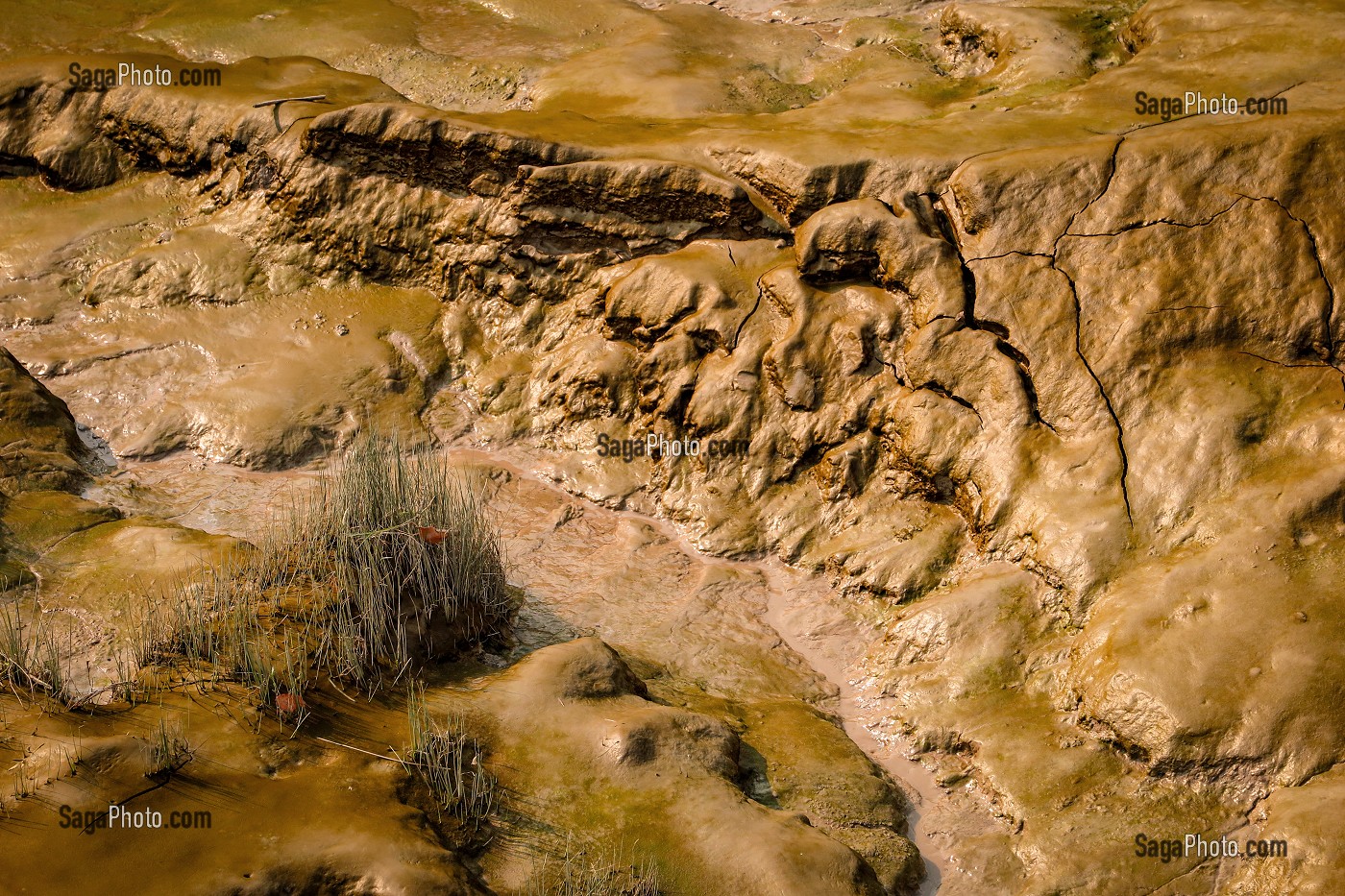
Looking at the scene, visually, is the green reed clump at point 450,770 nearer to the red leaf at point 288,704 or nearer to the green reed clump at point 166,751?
the red leaf at point 288,704

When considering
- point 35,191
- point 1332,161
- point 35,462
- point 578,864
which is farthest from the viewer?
point 35,191

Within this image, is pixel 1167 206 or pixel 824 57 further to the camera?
pixel 824 57

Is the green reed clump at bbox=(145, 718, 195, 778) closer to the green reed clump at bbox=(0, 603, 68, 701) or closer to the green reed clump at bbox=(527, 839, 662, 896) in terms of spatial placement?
the green reed clump at bbox=(0, 603, 68, 701)

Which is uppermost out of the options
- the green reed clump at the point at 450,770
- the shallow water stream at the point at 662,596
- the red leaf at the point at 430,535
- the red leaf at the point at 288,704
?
the red leaf at the point at 430,535

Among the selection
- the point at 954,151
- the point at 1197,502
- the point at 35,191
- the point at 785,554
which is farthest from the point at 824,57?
the point at 35,191

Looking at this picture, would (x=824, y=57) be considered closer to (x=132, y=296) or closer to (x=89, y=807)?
(x=132, y=296)

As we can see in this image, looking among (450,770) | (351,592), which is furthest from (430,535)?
(450,770)

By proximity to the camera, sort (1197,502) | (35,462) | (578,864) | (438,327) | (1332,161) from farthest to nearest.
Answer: (438,327) < (35,462) < (1332,161) < (1197,502) < (578,864)

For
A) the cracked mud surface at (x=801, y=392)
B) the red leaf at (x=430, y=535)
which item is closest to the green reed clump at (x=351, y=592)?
the red leaf at (x=430, y=535)
